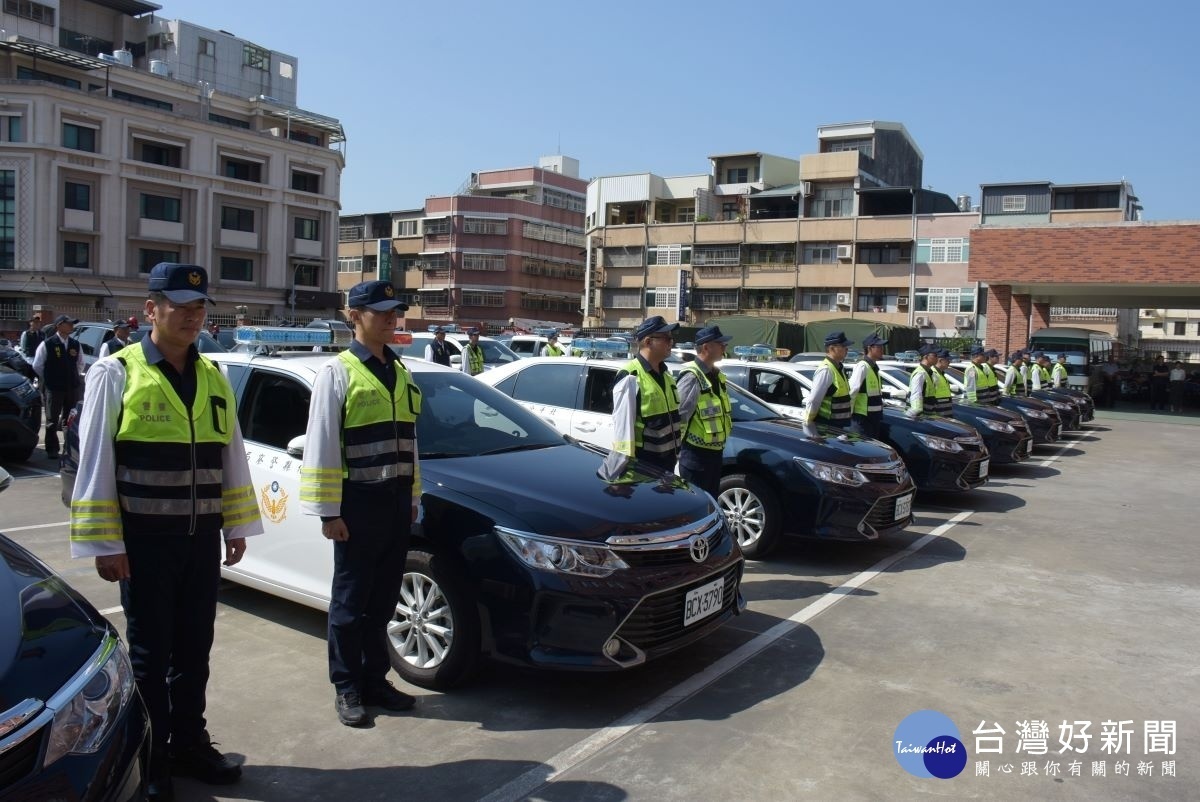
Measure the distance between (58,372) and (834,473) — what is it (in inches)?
368

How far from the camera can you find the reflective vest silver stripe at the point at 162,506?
10.9 feet

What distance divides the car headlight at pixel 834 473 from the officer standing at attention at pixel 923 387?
3526 mm

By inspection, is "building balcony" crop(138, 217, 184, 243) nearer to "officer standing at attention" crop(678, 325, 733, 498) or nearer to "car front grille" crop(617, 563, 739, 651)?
"officer standing at attention" crop(678, 325, 733, 498)

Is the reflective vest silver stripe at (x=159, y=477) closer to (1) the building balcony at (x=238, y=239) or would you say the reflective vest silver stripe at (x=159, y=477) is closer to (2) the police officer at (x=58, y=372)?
(2) the police officer at (x=58, y=372)

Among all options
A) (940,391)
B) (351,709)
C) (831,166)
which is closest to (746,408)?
(940,391)

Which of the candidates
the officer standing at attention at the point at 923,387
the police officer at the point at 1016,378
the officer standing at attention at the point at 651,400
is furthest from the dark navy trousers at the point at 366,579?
the police officer at the point at 1016,378

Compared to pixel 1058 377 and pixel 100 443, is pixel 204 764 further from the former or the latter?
pixel 1058 377

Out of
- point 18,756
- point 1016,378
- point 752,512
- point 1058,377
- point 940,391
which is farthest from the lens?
point 1058,377

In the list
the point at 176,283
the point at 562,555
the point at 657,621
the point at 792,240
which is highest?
the point at 792,240

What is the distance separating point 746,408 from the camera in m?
8.31

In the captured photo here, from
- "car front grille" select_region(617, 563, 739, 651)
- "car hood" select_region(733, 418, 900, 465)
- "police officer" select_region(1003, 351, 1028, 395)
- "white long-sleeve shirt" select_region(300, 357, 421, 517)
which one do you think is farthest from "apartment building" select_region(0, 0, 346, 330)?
"car front grille" select_region(617, 563, 739, 651)

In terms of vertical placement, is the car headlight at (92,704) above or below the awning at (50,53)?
below

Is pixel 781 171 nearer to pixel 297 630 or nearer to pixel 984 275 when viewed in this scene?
pixel 984 275

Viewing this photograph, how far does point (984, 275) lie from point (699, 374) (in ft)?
76.2
